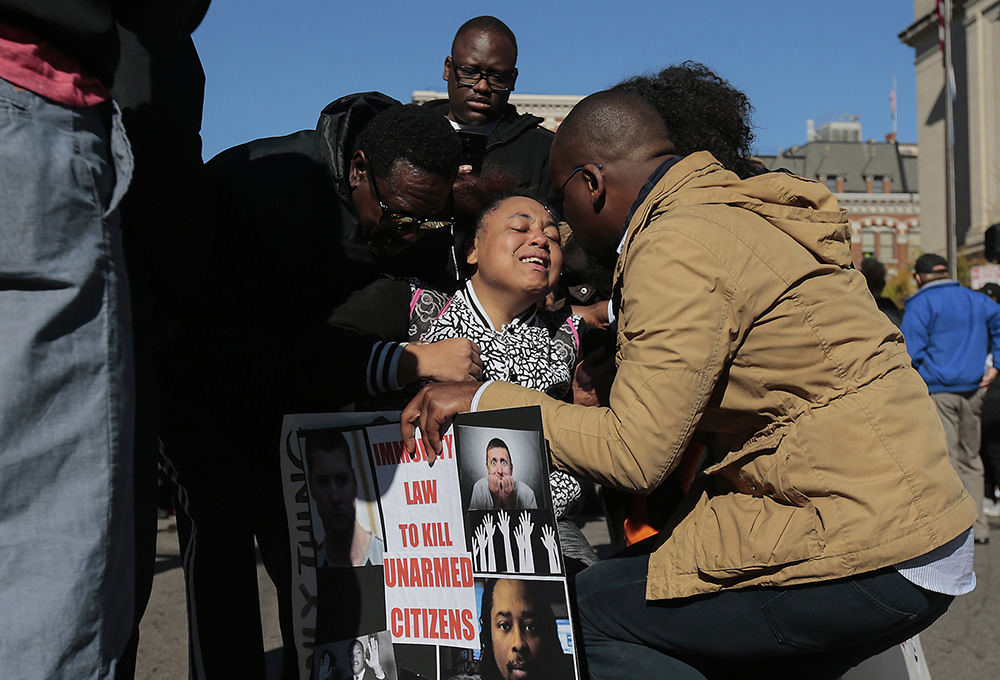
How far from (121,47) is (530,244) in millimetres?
1453

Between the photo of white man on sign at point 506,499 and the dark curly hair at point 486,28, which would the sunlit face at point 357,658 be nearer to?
the photo of white man on sign at point 506,499

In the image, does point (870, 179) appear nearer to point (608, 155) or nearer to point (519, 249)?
point (519, 249)

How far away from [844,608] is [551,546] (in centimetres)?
62

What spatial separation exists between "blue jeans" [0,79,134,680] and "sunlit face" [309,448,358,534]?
2.35ft

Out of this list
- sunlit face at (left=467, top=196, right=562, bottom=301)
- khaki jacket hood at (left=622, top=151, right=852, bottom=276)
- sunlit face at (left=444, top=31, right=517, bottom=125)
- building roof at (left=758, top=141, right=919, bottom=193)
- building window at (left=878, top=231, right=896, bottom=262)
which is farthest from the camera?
building roof at (left=758, top=141, right=919, bottom=193)

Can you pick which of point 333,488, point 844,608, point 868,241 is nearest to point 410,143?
point 333,488

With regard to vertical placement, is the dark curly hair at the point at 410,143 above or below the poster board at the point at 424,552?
above

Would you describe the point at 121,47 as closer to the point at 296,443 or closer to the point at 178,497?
the point at 296,443

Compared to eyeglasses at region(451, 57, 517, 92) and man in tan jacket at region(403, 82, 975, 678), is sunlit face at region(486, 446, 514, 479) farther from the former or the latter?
eyeglasses at region(451, 57, 517, 92)

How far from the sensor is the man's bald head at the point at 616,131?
7.21 feet

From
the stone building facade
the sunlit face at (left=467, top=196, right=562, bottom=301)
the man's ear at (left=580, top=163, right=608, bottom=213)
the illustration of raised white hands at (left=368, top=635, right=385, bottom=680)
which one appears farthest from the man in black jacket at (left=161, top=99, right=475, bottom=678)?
the stone building facade

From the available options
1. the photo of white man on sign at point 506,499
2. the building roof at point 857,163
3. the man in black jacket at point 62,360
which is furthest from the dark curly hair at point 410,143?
the building roof at point 857,163

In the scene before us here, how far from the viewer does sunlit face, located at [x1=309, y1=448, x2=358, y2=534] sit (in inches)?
88.9

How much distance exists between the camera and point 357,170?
2.70 m
